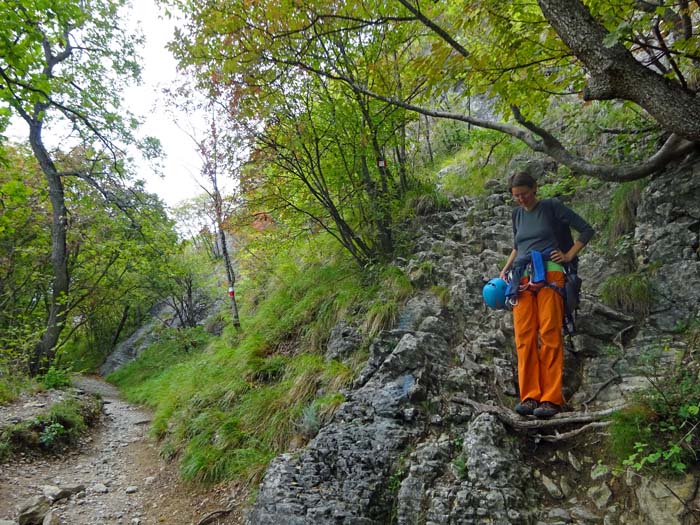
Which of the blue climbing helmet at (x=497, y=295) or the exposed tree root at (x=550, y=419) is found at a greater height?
the blue climbing helmet at (x=497, y=295)

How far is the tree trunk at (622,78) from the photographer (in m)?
2.75

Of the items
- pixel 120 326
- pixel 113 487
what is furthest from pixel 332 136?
pixel 120 326

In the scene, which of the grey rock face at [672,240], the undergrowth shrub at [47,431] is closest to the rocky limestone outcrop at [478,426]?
the grey rock face at [672,240]

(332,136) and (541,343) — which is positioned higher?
(332,136)

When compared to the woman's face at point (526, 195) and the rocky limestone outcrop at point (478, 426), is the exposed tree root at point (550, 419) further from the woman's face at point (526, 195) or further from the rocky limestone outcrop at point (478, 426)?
the woman's face at point (526, 195)

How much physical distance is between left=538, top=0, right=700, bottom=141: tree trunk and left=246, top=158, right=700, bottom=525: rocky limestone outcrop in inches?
51.3

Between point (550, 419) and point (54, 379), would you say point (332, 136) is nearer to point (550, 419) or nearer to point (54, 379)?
point (550, 419)

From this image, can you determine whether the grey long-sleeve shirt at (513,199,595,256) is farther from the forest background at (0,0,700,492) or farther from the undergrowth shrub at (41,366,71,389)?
the undergrowth shrub at (41,366,71,389)

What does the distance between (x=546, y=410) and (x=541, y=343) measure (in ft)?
1.80

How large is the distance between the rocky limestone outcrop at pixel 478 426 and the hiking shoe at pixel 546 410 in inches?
7.6

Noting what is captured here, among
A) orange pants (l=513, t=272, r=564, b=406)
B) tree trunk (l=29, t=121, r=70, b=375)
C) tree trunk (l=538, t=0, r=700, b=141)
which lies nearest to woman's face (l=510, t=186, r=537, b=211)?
orange pants (l=513, t=272, r=564, b=406)

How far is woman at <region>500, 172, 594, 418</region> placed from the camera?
9.89 ft

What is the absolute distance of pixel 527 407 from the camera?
9.89ft

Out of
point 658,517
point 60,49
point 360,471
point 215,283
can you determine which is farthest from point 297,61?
point 215,283
